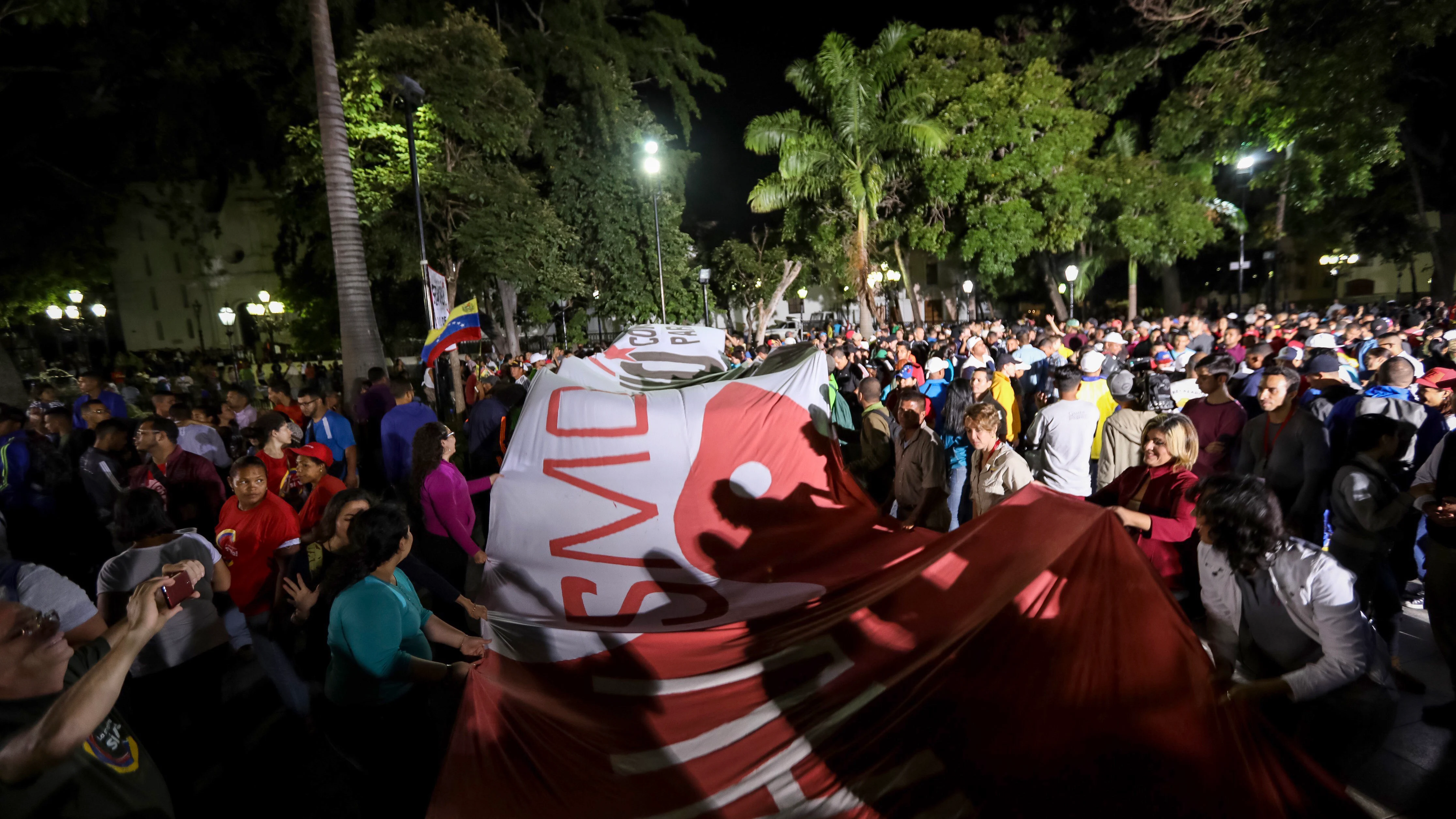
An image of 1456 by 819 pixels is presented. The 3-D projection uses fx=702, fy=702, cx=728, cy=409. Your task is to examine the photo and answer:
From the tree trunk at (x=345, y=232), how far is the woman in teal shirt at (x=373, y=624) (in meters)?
9.41

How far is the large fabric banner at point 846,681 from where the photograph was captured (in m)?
2.47

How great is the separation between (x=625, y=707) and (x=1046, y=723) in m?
1.86

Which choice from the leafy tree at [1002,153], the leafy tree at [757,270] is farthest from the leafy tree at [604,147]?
the leafy tree at [757,270]

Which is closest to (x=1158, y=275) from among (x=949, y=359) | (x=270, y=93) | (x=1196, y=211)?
(x=1196, y=211)

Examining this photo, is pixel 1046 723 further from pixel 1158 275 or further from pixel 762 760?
pixel 1158 275

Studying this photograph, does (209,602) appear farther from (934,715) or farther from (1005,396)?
(1005,396)

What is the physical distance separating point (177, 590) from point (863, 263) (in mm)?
24191

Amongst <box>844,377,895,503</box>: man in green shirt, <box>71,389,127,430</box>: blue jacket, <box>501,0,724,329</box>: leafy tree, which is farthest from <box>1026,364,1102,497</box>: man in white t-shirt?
<box>501,0,724,329</box>: leafy tree

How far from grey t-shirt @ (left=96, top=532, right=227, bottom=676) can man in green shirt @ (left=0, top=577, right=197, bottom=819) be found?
117 cm

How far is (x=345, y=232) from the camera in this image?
11445 mm

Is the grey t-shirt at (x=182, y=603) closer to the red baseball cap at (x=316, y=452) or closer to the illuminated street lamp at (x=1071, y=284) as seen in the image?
the red baseball cap at (x=316, y=452)

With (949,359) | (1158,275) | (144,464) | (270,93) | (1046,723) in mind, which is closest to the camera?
(1046,723)

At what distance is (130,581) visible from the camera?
10.9ft

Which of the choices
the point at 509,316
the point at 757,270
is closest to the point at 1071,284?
the point at 757,270
